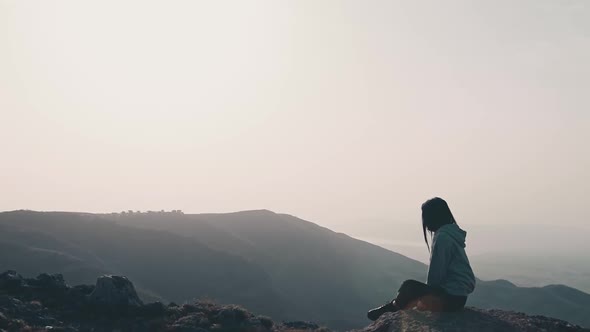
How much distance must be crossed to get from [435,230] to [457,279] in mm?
894

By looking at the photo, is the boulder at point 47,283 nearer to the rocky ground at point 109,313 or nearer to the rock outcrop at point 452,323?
the rocky ground at point 109,313

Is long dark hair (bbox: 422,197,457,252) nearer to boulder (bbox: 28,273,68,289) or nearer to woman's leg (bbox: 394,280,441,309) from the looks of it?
woman's leg (bbox: 394,280,441,309)

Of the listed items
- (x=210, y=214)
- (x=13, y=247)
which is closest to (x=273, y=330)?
(x=13, y=247)

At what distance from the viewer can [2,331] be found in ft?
36.9

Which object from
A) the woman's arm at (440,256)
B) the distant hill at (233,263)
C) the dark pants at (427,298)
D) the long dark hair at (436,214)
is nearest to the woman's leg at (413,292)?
the dark pants at (427,298)

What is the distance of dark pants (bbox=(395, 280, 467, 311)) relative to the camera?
29.2 ft

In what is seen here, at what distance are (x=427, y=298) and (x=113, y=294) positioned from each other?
9.40 m

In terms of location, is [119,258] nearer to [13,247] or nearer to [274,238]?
[13,247]

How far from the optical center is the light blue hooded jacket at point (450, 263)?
8531 mm

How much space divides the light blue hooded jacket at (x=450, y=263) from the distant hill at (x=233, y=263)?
49.3 meters

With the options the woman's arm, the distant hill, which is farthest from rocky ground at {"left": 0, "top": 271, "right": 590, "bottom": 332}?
A: the distant hill

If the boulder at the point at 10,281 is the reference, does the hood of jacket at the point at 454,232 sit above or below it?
above

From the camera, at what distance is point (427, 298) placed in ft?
29.4

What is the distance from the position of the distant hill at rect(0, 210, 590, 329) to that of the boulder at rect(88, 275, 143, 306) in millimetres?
40765
